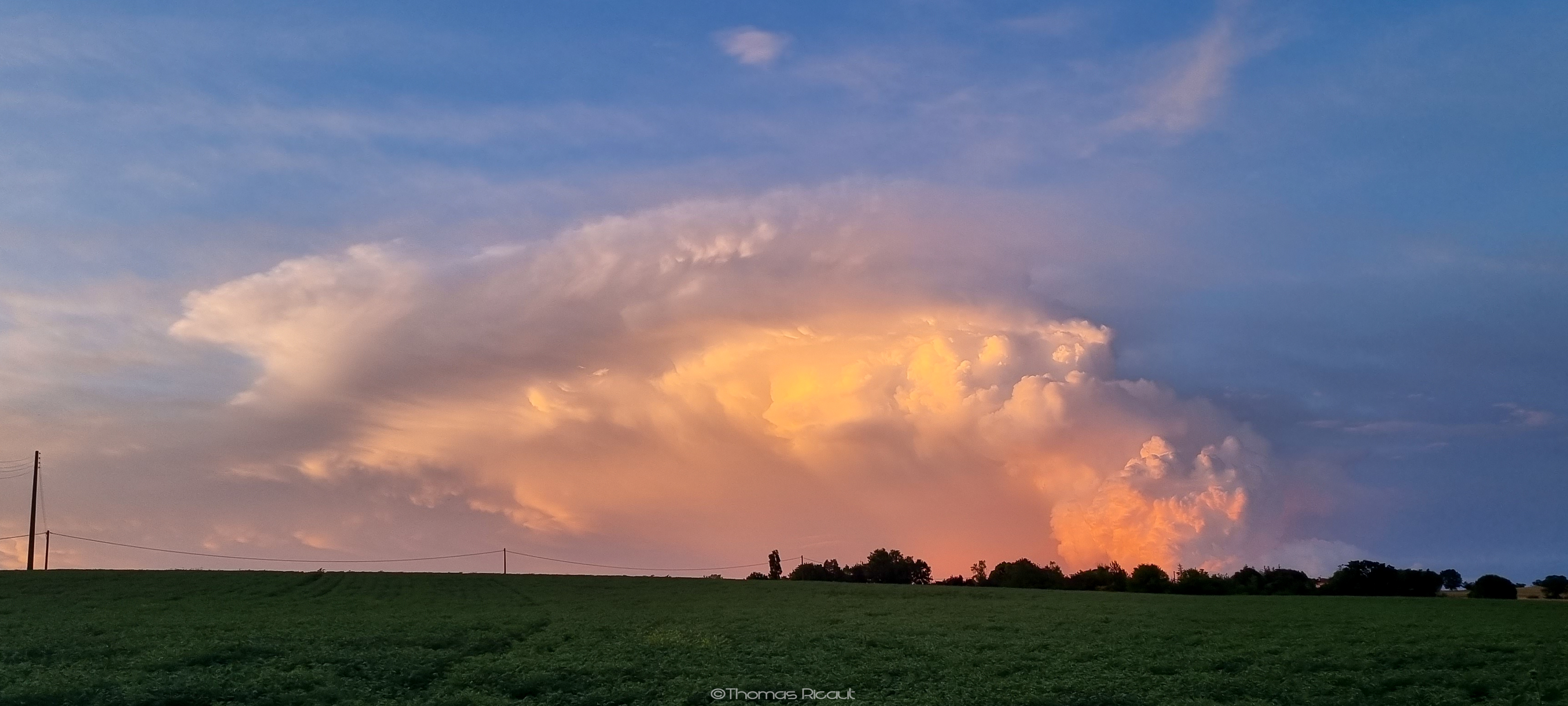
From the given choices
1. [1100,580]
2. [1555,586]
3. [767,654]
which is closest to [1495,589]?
[1555,586]

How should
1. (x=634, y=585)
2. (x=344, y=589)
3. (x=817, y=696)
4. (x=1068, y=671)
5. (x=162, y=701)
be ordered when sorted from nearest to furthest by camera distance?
(x=162, y=701) → (x=817, y=696) → (x=1068, y=671) → (x=344, y=589) → (x=634, y=585)

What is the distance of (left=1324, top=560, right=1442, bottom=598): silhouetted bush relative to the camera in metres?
93.6

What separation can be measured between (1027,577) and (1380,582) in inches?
A: 1370

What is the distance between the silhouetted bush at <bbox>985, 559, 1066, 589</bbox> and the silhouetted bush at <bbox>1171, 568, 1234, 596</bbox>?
14.7 meters

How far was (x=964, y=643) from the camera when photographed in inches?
1458

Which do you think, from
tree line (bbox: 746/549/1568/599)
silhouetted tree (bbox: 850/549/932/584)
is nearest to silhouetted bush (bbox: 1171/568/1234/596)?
tree line (bbox: 746/549/1568/599)

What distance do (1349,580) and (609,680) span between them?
3506 inches

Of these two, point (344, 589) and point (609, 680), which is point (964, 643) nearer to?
point (609, 680)

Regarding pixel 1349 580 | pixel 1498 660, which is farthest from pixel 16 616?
pixel 1349 580

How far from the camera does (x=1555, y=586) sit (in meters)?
84.6

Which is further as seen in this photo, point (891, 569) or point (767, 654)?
point (891, 569)

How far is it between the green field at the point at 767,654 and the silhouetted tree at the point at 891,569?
81.0m

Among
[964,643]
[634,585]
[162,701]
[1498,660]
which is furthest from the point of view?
[634,585]

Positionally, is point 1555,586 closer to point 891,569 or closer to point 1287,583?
point 1287,583
